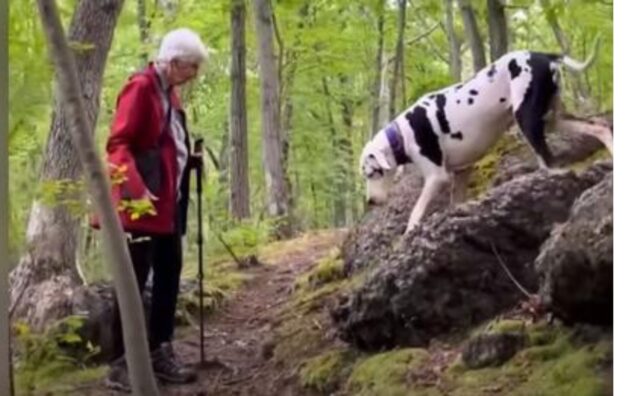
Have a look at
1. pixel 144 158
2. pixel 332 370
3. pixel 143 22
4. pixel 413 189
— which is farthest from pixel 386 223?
pixel 143 22

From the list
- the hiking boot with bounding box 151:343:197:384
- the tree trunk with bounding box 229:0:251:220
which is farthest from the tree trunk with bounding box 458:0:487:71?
the hiking boot with bounding box 151:343:197:384


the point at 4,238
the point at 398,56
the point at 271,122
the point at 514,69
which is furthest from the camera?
the point at 4,238

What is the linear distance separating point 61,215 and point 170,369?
408mm

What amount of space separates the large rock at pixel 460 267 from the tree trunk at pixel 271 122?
232 mm

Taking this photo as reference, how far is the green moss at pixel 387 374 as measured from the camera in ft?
6.46

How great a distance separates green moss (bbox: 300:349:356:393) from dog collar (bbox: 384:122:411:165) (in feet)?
1.28

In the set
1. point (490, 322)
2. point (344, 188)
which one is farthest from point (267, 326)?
point (490, 322)

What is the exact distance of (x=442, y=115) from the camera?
1.98 metres

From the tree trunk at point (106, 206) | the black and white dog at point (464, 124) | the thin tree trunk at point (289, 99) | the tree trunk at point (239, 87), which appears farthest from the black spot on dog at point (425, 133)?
the tree trunk at point (106, 206)

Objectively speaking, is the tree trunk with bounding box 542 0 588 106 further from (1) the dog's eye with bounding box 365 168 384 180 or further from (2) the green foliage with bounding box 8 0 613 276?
(1) the dog's eye with bounding box 365 168 384 180

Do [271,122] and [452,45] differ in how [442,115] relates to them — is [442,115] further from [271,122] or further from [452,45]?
[271,122]

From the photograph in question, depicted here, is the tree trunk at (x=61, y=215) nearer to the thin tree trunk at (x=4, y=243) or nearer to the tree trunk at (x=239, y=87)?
the thin tree trunk at (x=4, y=243)

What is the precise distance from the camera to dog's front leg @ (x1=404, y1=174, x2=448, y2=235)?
1978 mm

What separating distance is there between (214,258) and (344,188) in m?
0.33
